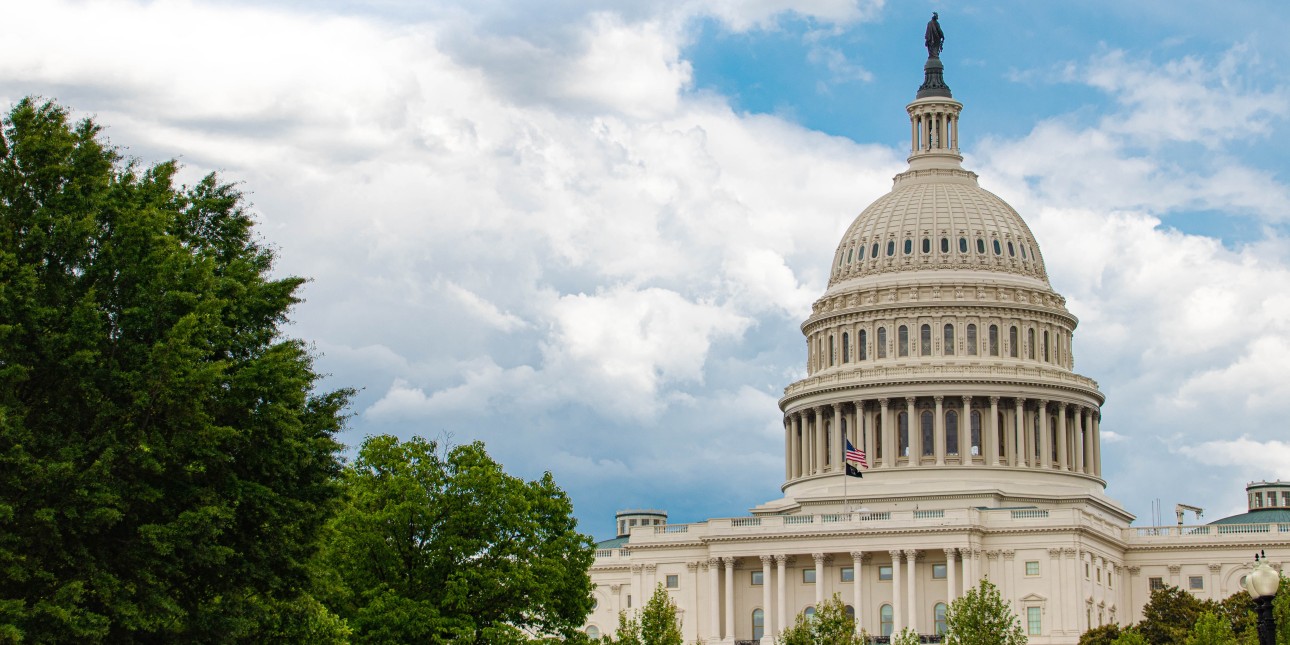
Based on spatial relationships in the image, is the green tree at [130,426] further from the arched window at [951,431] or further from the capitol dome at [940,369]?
the arched window at [951,431]

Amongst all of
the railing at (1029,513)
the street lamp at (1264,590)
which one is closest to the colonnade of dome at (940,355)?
the railing at (1029,513)

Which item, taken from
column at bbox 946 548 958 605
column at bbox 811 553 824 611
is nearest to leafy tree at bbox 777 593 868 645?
column at bbox 946 548 958 605

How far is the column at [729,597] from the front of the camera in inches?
5438

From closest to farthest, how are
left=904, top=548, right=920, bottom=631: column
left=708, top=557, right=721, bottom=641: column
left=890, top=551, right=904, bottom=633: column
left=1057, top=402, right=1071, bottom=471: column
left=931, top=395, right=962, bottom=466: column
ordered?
left=904, top=548, right=920, bottom=631: column
left=890, top=551, right=904, bottom=633: column
left=708, top=557, right=721, bottom=641: column
left=931, top=395, right=962, bottom=466: column
left=1057, top=402, right=1071, bottom=471: column

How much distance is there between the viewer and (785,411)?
162m

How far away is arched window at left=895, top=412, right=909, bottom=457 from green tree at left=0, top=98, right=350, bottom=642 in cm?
9969

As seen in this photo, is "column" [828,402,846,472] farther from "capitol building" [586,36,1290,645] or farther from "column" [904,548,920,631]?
"column" [904,548,920,631]

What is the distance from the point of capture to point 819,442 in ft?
512

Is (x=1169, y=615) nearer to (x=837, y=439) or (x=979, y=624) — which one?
(x=979, y=624)

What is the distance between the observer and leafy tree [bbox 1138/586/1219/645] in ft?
368

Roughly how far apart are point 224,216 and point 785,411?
10580cm

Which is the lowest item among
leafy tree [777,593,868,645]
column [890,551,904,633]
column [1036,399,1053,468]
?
leafy tree [777,593,868,645]

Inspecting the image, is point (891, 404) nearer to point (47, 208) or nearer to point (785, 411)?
point (785, 411)

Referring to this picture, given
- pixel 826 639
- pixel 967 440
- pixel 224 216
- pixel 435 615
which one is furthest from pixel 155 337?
pixel 967 440
